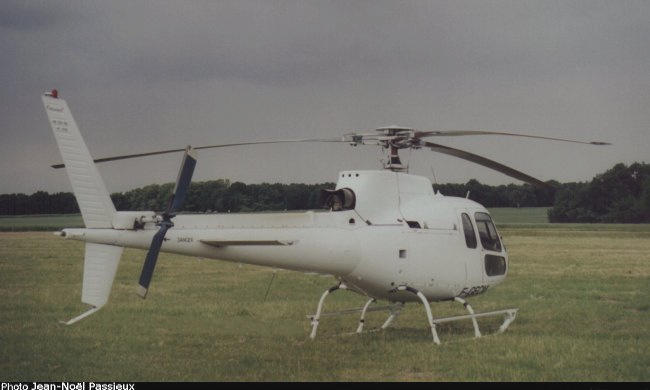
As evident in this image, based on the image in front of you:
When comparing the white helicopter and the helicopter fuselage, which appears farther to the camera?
the helicopter fuselage

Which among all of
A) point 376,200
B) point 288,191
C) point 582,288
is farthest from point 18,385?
point 582,288

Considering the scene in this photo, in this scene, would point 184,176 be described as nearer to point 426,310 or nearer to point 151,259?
point 151,259

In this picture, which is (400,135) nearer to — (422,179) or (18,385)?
(422,179)

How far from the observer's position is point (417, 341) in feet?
41.8

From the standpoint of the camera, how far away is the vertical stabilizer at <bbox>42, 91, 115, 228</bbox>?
→ 9.52 metres

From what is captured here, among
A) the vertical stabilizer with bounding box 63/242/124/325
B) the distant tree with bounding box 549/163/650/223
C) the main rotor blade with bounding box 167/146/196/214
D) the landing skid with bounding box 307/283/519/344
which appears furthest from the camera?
the distant tree with bounding box 549/163/650/223

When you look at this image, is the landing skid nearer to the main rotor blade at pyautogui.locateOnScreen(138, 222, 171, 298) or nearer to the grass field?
the grass field

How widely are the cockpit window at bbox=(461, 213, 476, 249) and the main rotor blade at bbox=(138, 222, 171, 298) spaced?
5.22m

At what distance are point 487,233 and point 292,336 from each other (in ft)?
12.6

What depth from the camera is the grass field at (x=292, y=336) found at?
33.7 feet

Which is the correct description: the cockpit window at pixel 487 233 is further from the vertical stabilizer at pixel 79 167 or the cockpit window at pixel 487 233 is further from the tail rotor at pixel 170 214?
the vertical stabilizer at pixel 79 167

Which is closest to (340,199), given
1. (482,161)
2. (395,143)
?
(395,143)

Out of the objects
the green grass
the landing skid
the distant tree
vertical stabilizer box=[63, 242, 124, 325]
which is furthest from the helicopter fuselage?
the distant tree

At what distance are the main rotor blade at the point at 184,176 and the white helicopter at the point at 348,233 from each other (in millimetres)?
13
